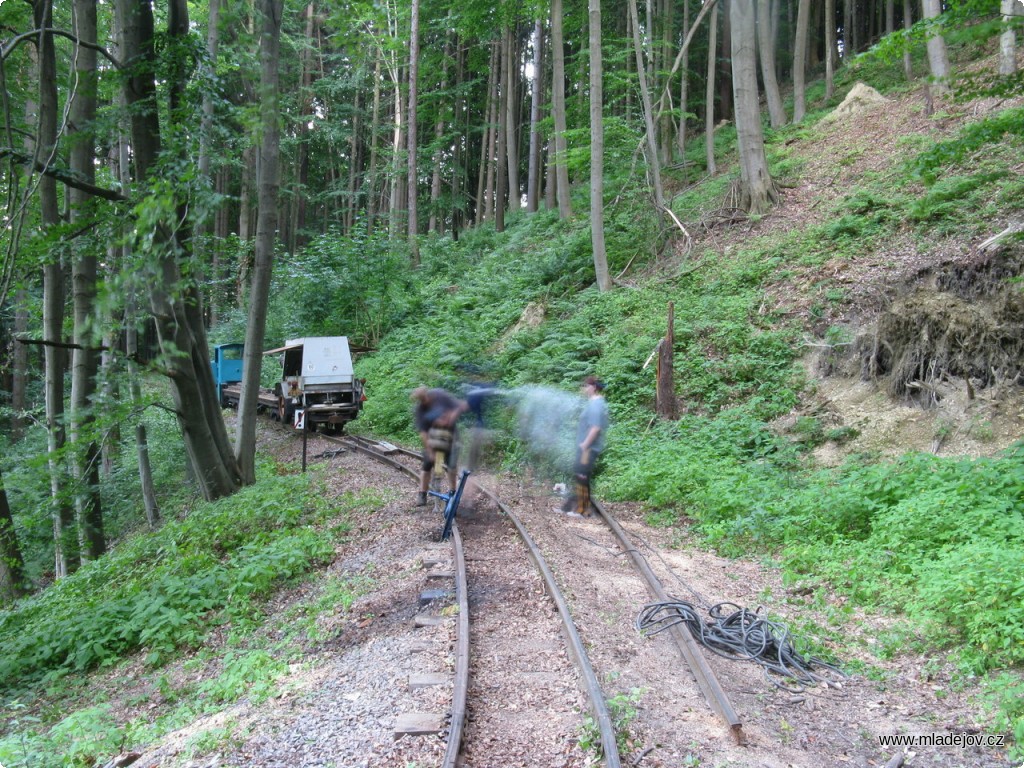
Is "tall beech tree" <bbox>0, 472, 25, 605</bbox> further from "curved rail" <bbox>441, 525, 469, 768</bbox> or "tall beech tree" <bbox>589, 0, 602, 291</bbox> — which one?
"tall beech tree" <bbox>589, 0, 602, 291</bbox>

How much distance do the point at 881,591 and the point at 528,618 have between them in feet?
11.4

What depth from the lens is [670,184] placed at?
27453mm

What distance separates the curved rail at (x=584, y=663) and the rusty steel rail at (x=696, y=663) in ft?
2.63

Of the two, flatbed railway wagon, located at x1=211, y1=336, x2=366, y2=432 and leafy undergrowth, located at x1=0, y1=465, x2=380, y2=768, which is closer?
leafy undergrowth, located at x1=0, y1=465, x2=380, y2=768

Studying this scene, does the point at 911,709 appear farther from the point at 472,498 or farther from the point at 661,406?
the point at 661,406

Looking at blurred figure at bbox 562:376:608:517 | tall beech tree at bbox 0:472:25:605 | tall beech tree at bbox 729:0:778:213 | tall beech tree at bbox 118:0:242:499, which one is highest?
tall beech tree at bbox 729:0:778:213

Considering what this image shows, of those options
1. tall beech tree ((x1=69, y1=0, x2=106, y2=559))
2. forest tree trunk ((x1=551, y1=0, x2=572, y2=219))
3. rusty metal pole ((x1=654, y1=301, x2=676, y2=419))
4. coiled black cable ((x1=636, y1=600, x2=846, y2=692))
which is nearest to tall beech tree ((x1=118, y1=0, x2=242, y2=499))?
tall beech tree ((x1=69, y1=0, x2=106, y2=559))

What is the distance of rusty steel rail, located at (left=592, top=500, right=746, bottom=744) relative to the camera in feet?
15.4

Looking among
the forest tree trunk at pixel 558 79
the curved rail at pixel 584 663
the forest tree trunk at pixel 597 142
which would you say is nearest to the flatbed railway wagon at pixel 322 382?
the forest tree trunk at pixel 597 142

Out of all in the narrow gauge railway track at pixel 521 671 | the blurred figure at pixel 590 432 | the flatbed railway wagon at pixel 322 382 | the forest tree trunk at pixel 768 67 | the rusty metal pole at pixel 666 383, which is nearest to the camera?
the narrow gauge railway track at pixel 521 671

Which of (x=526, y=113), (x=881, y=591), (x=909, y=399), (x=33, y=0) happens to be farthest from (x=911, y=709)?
(x=526, y=113)

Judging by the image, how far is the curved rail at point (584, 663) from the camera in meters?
4.30

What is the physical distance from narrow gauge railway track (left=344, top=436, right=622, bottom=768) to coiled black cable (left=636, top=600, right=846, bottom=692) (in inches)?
37.2

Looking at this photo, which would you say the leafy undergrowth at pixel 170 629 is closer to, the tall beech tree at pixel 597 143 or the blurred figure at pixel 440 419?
the blurred figure at pixel 440 419
